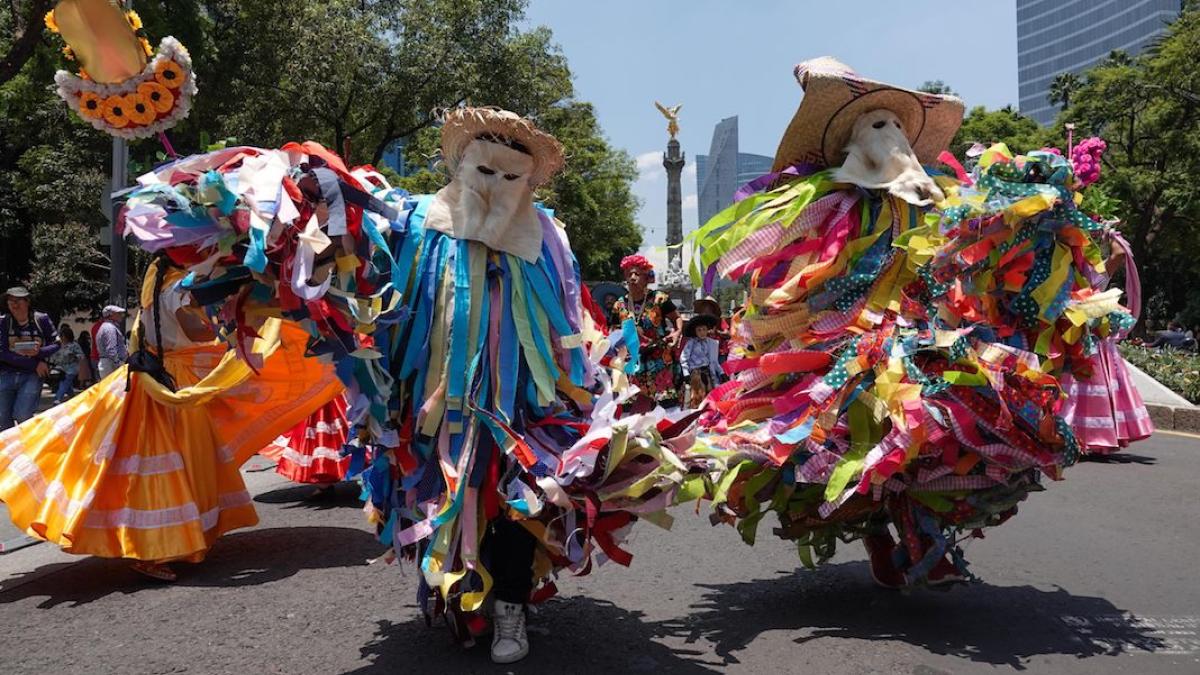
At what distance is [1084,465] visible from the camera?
8531mm

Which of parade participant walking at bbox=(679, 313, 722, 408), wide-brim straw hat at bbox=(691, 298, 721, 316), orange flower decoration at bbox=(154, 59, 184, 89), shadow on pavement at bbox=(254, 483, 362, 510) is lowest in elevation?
shadow on pavement at bbox=(254, 483, 362, 510)

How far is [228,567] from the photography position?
4.95 meters

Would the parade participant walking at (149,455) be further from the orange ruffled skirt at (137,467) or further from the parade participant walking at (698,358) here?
the parade participant walking at (698,358)

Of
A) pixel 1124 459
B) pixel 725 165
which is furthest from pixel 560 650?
pixel 725 165

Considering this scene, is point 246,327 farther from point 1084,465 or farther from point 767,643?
point 1084,465

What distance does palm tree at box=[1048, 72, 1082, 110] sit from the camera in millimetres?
30892

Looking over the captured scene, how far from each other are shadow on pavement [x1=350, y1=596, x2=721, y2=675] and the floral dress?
5.41 meters

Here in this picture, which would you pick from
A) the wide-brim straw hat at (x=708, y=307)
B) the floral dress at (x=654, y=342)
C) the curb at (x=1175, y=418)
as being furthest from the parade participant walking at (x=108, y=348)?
the curb at (x=1175, y=418)

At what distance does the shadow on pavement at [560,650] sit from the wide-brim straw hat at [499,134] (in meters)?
1.74

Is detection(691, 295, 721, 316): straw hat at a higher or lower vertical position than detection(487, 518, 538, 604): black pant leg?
higher

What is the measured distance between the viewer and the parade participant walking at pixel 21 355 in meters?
7.33

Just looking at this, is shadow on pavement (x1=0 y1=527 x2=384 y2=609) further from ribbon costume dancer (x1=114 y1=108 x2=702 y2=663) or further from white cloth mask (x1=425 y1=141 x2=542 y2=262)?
white cloth mask (x1=425 y1=141 x2=542 y2=262)

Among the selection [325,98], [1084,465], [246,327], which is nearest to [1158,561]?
[1084,465]

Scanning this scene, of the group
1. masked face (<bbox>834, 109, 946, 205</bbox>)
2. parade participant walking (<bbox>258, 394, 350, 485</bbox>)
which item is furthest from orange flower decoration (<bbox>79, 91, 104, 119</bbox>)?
masked face (<bbox>834, 109, 946, 205</bbox>)
